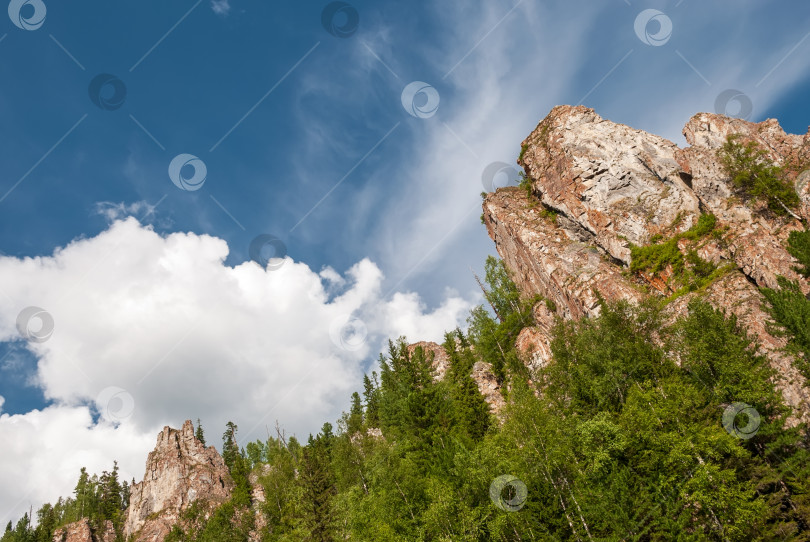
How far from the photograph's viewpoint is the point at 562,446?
88.2 ft

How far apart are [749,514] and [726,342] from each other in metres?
11.5

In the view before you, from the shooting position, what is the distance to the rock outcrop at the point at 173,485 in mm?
86125

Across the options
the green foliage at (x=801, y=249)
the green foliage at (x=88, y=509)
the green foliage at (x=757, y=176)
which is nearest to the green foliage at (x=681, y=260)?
the green foliage at (x=757, y=176)

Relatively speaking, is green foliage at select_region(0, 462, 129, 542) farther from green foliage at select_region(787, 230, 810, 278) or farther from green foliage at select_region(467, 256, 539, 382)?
green foliage at select_region(787, 230, 810, 278)

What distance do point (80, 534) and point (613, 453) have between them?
102894mm

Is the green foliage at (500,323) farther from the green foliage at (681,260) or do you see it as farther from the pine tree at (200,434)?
the pine tree at (200,434)

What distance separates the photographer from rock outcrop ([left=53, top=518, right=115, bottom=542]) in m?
80.2

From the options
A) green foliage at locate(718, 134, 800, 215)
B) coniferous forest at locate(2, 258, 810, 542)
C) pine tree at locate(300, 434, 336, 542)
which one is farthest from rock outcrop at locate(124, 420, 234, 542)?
green foliage at locate(718, 134, 800, 215)

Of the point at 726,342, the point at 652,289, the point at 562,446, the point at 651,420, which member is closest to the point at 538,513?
the point at 562,446

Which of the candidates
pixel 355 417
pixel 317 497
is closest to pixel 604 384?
pixel 317 497

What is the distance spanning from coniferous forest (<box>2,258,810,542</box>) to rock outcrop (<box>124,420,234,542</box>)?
2455 inches

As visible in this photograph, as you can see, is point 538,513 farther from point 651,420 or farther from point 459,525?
point 651,420

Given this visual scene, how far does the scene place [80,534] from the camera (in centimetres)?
8138

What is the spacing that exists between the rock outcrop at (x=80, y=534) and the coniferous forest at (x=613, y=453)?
227 ft
